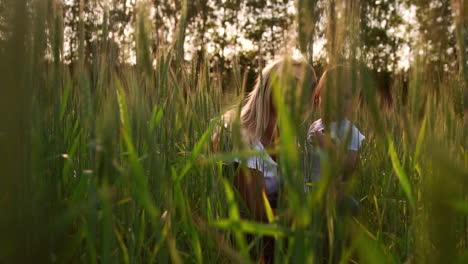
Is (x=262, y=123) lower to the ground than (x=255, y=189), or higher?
higher

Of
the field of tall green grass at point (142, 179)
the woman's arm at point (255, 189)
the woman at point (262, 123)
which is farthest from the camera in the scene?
the woman's arm at point (255, 189)

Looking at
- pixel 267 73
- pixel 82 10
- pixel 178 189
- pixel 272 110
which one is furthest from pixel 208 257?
pixel 272 110

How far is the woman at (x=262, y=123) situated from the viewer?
0.57 metres

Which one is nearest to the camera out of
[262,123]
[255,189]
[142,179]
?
[142,179]

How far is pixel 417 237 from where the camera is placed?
2.44 feet

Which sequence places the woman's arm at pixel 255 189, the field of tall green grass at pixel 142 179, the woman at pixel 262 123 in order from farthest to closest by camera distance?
the woman's arm at pixel 255 189, the woman at pixel 262 123, the field of tall green grass at pixel 142 179

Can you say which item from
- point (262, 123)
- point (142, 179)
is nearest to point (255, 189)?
point (262, 123)

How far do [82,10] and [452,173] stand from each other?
2.76ft

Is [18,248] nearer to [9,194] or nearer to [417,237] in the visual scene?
[9,194]

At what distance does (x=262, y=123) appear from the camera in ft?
3.77

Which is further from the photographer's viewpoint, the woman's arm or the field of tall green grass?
the woman's arm

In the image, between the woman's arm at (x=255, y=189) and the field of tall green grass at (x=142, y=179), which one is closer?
the field of tall green grass at (x=142, y=179)

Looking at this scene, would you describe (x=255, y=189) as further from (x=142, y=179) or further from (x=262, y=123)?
(x=142, y=179)

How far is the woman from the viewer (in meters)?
0.57
